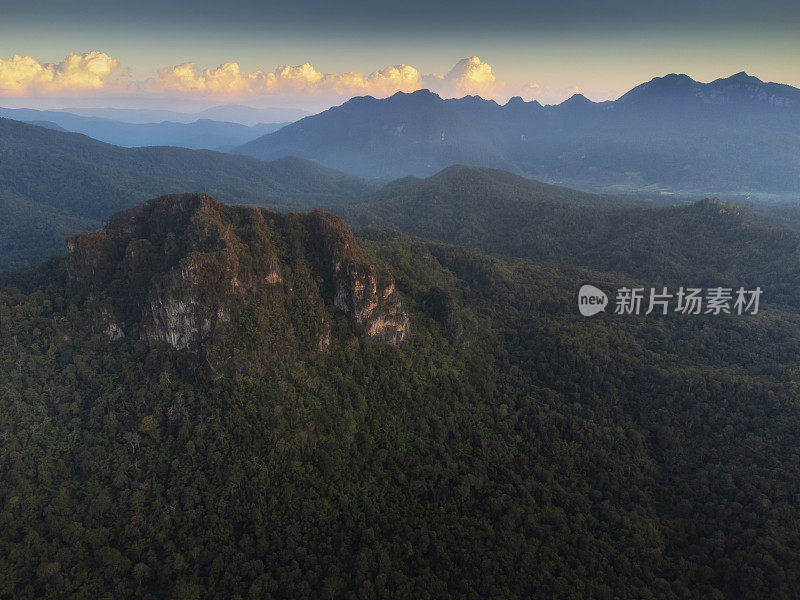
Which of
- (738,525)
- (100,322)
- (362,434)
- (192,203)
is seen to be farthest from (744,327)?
(100,322)

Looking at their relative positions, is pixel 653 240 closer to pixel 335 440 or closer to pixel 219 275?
pixel 335 440

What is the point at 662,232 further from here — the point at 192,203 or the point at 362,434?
the point at 192,203

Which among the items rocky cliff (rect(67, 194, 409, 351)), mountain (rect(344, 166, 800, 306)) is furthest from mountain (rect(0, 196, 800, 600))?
mountain (rect(344, 166, 800, 306))

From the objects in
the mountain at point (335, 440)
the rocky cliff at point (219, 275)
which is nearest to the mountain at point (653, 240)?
the mountain at point (335, 440)

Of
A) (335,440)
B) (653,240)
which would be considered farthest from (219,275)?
(653,240)

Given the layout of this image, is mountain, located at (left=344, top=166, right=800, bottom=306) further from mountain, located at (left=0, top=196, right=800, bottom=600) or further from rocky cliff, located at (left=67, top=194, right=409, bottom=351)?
rocky cliff, located at (left=67, top=194, right=409, bottom=351)
